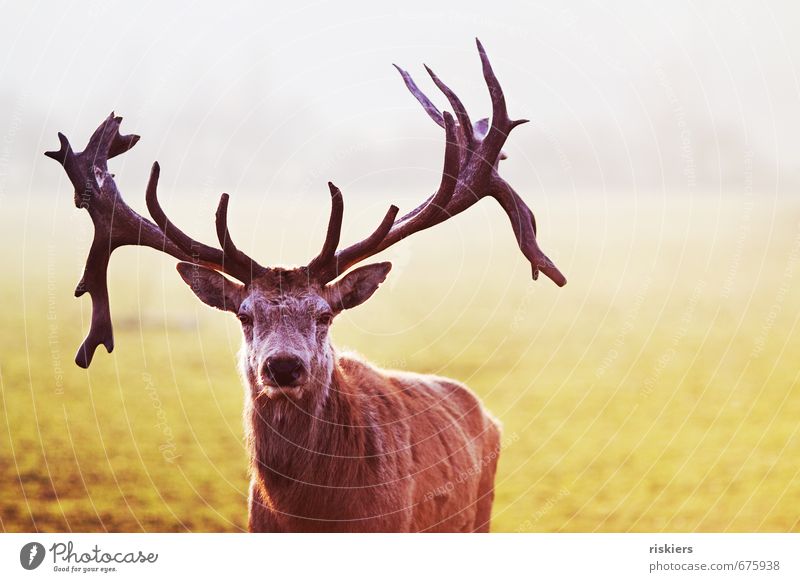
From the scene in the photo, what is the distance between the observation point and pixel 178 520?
756cm

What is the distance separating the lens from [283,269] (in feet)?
14.5

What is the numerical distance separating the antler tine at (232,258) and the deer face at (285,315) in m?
0.05

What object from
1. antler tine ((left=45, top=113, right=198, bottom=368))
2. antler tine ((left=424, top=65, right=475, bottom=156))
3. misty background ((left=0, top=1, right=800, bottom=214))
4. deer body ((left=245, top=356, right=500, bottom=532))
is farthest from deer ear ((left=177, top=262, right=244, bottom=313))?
misty background ((left=0, top=1, right=800, bottom=214))

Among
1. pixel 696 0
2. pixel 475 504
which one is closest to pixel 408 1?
pixel 696 0

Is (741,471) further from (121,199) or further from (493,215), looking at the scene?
(121,199)

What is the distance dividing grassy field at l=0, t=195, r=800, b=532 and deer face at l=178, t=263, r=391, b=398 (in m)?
2.92

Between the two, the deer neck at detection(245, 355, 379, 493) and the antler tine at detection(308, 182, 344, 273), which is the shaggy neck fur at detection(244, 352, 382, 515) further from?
the antler tine at detection(308, 182, 344, 273)

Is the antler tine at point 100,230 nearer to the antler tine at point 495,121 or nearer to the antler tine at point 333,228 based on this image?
the antler tine at point 333,228
